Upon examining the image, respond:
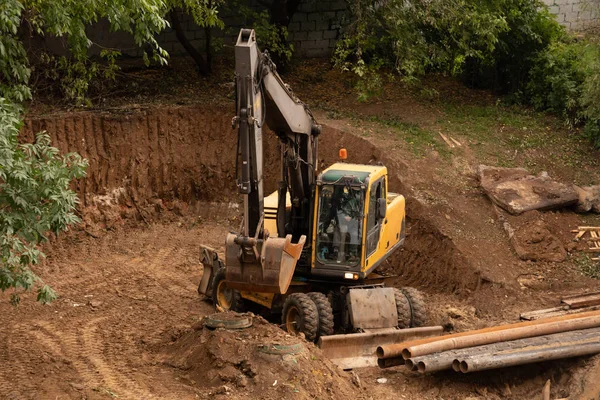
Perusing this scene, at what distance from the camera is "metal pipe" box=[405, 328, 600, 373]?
41.0 feet

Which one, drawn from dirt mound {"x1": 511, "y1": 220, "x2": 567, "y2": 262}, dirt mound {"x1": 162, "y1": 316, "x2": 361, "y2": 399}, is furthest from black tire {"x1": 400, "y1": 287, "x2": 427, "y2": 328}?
dirt mound {"x1": 511, "y1": 220, "x2": 567, "y2": 262}

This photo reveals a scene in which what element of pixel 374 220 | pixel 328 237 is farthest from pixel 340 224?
pixel 374 220

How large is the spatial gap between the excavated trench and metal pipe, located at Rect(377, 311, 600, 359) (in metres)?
3.92

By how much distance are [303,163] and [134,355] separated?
4.00 m

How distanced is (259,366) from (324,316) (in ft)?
7.19

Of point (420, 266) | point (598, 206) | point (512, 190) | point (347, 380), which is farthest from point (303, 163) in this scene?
point (598, 206)

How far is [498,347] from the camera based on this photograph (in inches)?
511

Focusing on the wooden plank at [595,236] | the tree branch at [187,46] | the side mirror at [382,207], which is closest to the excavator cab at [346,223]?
the side mirror at [382,207]

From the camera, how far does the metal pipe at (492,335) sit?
12805mm

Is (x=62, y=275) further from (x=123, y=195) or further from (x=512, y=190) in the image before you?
(x=512, y=190)

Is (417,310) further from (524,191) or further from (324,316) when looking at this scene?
(524,191)

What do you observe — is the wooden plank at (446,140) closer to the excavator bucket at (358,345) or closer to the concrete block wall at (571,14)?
the concrete block wall at (571,14)

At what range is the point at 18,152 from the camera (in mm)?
10133

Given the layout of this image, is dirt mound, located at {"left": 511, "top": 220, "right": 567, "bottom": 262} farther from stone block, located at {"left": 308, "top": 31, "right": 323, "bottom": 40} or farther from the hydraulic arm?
stone block, located at {"left": 308, "top": 31, "right": 323, "bottom": 40}
